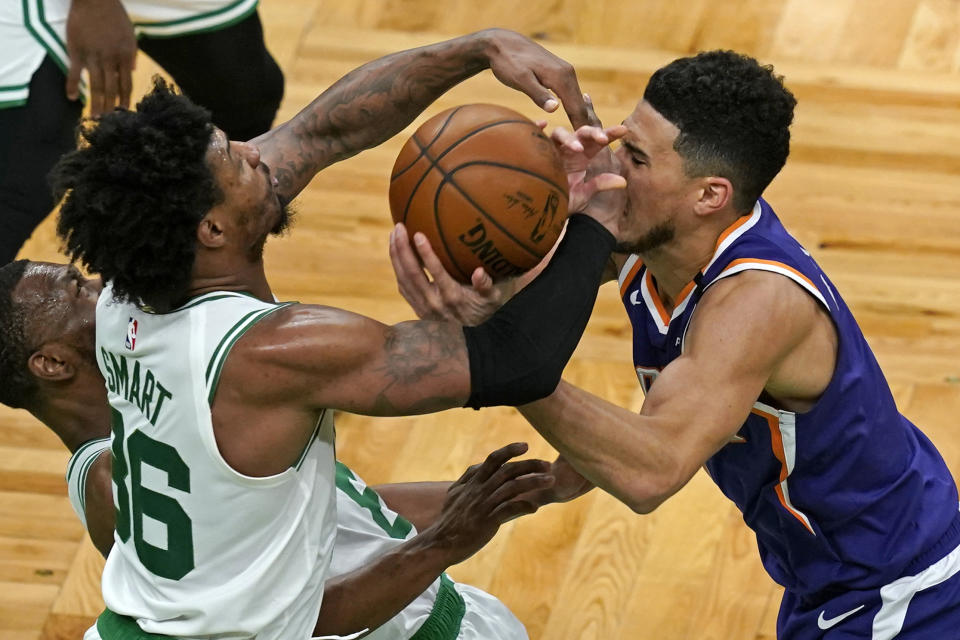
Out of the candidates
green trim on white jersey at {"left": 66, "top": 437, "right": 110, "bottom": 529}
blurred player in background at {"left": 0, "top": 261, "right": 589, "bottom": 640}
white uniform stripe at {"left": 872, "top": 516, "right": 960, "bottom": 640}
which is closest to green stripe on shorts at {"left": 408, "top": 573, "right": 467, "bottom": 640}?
blurred player in background at {"left": 0, "top": 261, "right": 589, "bottom": 640}

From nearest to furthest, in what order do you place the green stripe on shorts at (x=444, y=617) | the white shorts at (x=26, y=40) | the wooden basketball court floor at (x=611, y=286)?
the green stripe on shorts at (x=444, y=617), the white shorts at (x=26, y=40), the wooden basketball court floor at (x=611, y=286)

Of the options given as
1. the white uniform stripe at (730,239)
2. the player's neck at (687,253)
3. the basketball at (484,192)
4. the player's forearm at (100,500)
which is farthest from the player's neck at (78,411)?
the white uniform stripe at (730,239)

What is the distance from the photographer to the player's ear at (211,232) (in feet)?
7.37

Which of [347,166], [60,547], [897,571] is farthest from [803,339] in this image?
[347,166]

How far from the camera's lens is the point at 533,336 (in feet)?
7.28

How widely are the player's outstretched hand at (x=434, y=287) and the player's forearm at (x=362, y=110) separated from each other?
685 millimetres

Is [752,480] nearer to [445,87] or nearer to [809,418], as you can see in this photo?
[809,418]

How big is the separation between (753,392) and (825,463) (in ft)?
0.89

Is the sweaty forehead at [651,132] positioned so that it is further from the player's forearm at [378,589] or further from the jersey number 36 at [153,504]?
the jersey number 36 at [153,504]

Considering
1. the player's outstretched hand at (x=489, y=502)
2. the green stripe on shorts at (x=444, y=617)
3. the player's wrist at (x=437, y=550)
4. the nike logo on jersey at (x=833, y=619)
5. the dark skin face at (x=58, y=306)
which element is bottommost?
the green stripe on shorts at (x=444, y=617)

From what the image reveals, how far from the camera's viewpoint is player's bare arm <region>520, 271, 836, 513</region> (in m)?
2.38

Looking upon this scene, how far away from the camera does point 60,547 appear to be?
3938 mm

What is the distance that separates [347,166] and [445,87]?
8.17ft

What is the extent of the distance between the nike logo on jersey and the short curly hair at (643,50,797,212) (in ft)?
2.75
